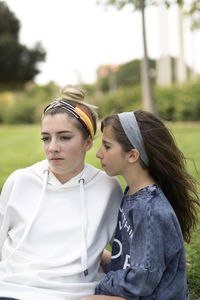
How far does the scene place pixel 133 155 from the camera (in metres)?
2.13

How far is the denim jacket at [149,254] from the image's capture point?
187cm

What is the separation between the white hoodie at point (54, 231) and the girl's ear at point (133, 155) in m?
0.29

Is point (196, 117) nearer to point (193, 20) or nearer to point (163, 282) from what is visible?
point (193, 20)

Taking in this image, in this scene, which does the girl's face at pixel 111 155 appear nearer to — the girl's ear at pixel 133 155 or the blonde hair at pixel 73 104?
the girl's ear at pixel 133 155

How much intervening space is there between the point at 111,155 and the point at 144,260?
0.62 meters

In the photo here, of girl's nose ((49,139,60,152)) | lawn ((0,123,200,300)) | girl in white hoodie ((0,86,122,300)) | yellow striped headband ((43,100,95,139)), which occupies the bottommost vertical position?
lawn ((0,123,200,300))

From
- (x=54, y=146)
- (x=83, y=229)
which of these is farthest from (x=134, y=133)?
(x=83, y=229)

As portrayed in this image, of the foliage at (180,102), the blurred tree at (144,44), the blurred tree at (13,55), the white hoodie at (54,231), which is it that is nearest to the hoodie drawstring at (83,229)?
the white hoodie at (54,231)

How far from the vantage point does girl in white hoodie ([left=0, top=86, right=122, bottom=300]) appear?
207cm

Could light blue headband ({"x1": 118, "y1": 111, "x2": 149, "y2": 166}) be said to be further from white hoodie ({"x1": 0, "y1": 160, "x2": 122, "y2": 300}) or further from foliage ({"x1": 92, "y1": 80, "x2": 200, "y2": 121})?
foliage ({"x1": 92, "y1": 80, "x2": 200, "y2": 121})

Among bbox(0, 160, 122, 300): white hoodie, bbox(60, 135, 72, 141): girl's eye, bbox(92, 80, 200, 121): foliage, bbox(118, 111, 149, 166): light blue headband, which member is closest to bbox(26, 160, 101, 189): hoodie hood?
bbox(0, 160, 122, 300): white hoodie

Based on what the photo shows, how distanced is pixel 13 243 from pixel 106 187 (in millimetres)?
654

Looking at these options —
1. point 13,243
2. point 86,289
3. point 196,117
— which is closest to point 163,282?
point 86,289

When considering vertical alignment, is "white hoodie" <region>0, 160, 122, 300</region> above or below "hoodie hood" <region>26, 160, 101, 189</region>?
below
